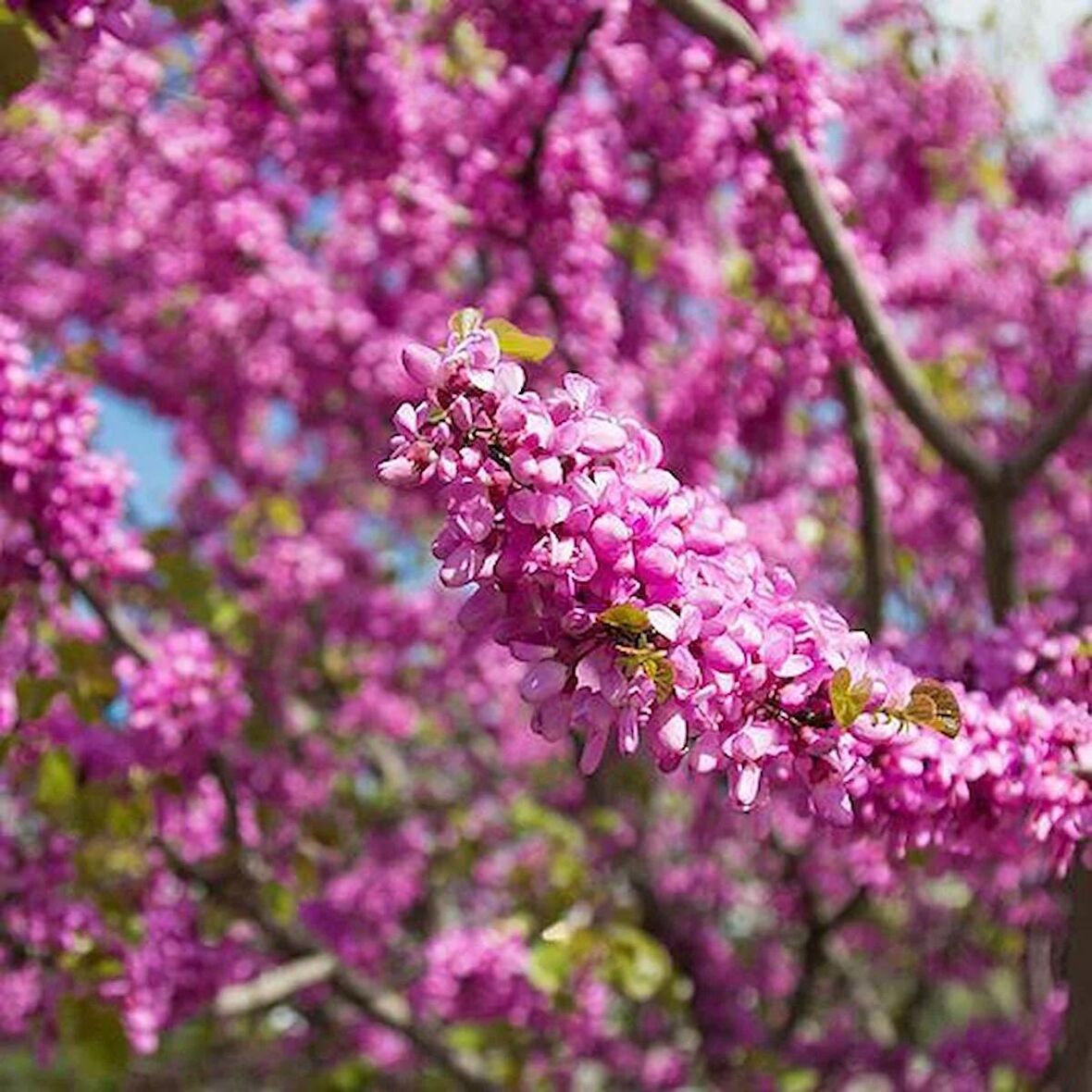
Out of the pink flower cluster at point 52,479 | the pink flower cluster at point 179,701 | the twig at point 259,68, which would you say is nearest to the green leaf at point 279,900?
the pink flower cluster at point 179,701

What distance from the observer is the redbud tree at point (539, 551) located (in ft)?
5.90

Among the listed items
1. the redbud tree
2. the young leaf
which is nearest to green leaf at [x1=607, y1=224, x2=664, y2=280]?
the redbud tree

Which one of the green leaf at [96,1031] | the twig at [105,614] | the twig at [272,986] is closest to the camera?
the twig at [105,614]

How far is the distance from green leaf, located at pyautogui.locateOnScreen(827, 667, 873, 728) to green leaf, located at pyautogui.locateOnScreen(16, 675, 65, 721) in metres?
2.27

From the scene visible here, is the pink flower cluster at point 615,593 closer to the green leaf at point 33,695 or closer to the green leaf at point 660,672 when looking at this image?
the green leaf at point 660,672

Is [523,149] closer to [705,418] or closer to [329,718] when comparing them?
[705,418]

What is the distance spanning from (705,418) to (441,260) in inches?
41.4

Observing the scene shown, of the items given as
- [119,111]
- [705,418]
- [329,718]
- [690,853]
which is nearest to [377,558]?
[329,718]

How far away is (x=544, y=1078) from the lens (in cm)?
609

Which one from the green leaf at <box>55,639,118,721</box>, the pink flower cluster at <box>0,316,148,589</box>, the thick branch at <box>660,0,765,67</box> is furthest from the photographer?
the green leaf at <box>55,639,118,721</box>

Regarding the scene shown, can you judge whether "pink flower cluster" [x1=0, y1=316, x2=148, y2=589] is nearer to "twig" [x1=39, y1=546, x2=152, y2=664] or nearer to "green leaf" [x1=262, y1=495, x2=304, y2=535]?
"twig" [x1=39, y1=546, x2=152, y2=664]

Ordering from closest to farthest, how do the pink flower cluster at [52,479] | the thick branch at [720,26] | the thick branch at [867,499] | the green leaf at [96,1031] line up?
the thick branch at [720,26], the pink flower cluster at [52,479], the green leaf at [96,1031], the thick branch at [867,499]

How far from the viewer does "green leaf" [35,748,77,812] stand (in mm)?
3805

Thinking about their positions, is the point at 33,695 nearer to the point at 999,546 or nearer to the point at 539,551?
the point at 539,551
